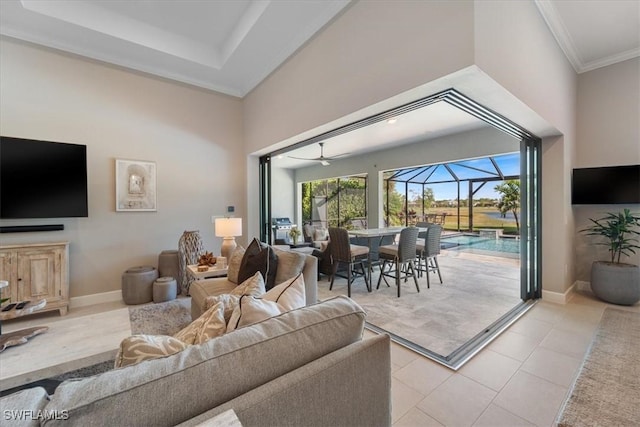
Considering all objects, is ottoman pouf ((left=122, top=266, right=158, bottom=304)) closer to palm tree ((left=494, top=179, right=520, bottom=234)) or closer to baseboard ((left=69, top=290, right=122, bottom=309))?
baseboard ((left=69, top=290, right=122, bottom=309))

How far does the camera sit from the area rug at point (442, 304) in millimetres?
2668

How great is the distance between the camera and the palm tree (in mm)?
6430

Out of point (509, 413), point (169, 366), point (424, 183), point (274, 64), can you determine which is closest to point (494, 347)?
point (509, 413)

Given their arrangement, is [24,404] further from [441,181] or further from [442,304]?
[441,181]

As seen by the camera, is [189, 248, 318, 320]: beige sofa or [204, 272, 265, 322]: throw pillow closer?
[204, 272, 265, 322]: throw pillow

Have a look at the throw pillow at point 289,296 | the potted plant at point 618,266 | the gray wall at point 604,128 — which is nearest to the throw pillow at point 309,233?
the throw pillow at point 289,296

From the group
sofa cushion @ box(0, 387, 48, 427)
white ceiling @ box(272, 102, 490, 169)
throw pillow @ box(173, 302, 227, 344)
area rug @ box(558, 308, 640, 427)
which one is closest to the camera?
sofa cushion @ box(0, 387, 48, 427)

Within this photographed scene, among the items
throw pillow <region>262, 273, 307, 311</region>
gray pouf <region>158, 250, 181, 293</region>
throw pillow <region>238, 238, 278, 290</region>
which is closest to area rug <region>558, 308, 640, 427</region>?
Answer: throw pillow <region>262, 273, 307, 311</region>

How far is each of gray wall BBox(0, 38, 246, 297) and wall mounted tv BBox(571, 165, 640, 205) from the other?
5.23 meters

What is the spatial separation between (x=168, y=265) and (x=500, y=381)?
4064 mm

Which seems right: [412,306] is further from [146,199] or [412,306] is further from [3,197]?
[3,197]

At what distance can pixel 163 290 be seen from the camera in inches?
140

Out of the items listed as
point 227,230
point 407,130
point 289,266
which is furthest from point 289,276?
point 407,130

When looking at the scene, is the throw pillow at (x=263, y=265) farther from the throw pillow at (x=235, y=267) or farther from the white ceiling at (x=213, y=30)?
the white ceiling at (x=213, y=30)
